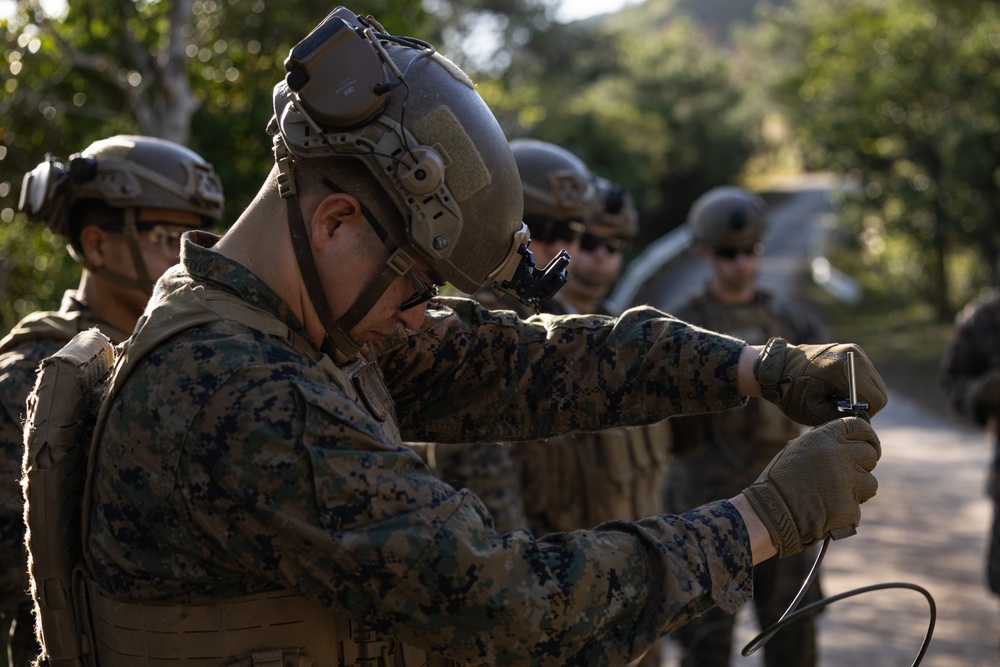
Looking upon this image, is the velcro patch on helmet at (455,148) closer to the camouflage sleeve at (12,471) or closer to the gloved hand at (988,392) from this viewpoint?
the camouflage sleeve at (12,471)

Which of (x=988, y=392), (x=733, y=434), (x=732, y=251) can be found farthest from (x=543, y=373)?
(x=988, y=392)

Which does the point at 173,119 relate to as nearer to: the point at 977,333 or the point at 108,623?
the point at 977,333

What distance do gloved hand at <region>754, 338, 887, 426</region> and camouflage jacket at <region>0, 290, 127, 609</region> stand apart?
6.59 feet

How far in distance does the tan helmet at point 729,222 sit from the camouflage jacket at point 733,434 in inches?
15.0

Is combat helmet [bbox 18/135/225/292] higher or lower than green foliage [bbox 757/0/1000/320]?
higher

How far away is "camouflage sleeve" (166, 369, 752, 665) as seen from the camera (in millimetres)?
2088

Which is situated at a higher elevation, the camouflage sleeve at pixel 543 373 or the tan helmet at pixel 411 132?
the tan helmet at pixel 411 132

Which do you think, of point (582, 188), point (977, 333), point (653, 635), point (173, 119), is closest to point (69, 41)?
point (173, 119)

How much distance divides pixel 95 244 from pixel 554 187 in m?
1.88

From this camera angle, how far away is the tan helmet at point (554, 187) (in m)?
4.96

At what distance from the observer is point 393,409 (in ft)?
9.02

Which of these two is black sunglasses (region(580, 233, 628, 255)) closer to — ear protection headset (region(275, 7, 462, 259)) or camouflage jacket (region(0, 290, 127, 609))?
camouflage jacket (region(0, 290, 127, 609))

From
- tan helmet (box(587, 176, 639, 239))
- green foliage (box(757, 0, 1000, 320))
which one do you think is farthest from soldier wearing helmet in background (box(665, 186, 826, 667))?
green foliage (box(757, 0, 1000, 320))

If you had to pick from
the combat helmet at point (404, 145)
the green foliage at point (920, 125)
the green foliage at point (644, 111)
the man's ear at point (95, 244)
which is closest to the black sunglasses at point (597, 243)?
the man's ear at point (95, 244)
